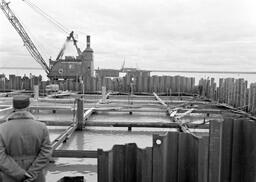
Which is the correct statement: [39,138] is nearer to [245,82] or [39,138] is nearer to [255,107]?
[255,107]

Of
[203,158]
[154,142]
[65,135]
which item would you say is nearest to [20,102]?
[154,142]

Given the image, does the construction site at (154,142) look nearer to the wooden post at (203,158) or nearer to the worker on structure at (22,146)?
the wooden post at (203,158)

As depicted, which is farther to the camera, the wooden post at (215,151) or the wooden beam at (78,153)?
the wooden beam at (78,153)

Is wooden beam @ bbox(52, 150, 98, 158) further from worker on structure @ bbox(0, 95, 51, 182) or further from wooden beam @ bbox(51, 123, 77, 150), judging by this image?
worker on structure @ bbox(0, 95, 51, 182)

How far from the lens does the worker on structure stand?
335 centimetres

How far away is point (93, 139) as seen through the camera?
8539mm

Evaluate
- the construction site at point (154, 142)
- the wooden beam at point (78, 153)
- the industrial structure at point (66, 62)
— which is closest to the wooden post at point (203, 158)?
the construction site at point (154, 142)

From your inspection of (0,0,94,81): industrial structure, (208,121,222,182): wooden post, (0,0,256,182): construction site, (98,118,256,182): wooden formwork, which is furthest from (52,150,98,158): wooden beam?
(0,0,94,81): industrial structure

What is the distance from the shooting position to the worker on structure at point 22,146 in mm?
3346

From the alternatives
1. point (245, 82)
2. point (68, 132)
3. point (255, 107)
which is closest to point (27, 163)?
point (68, 132)

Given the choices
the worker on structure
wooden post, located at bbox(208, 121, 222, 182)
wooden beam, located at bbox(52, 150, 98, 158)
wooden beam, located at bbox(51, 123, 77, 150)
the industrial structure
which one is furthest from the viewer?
the industrial structure

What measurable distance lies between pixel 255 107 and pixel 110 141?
289 inches

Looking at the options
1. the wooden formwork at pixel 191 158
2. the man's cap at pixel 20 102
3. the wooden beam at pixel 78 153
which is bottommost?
the wooden beam at pixel 78 153

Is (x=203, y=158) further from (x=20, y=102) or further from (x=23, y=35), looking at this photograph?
(x=23, y=35)
